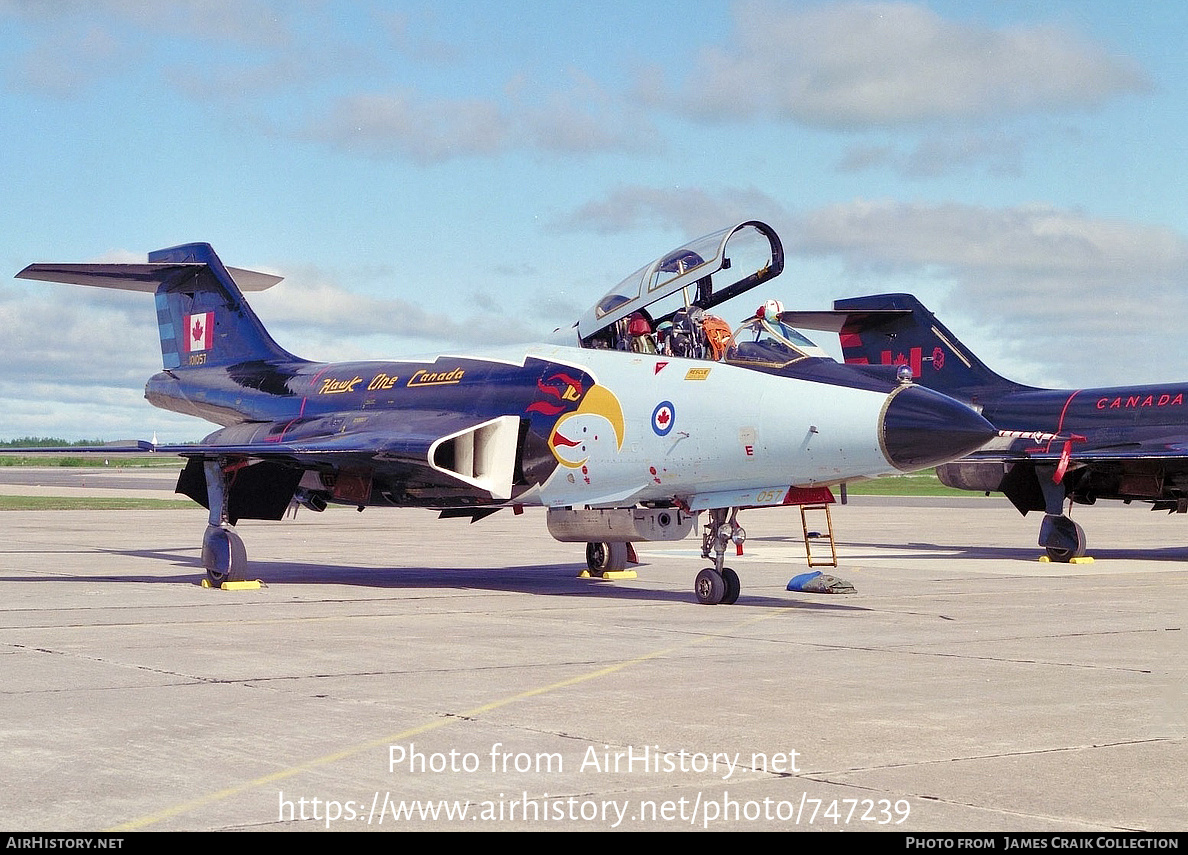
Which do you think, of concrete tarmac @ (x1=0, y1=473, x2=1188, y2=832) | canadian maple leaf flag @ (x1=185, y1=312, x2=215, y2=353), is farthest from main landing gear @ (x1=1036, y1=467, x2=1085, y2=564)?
canadian maple leaf flag @ (x1=185, y1=312, x2=215, y2=353)

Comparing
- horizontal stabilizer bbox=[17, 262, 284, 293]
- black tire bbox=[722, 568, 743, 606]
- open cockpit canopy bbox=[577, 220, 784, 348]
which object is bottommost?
black tire bbox=[722, 568, 743, 606]

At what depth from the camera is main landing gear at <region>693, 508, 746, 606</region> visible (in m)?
14.1

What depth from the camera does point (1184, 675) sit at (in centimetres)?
924

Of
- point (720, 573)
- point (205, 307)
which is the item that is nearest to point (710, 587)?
point (720, 573)

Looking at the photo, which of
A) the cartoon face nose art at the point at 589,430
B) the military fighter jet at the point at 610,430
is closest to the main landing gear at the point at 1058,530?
the military fighter jet at the point at 610,430

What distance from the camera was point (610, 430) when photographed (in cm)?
1443

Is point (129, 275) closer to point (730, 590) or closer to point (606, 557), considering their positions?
point (606, 557)

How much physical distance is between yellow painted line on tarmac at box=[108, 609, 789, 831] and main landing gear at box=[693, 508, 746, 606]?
3.03 metres

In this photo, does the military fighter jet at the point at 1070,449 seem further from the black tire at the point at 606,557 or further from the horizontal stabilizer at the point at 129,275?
the horizontal stabilizer at the point at 129,275

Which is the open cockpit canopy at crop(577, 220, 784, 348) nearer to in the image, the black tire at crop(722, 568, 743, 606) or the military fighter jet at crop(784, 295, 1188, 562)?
the black tire at crop(722, 568, 743, 606)
